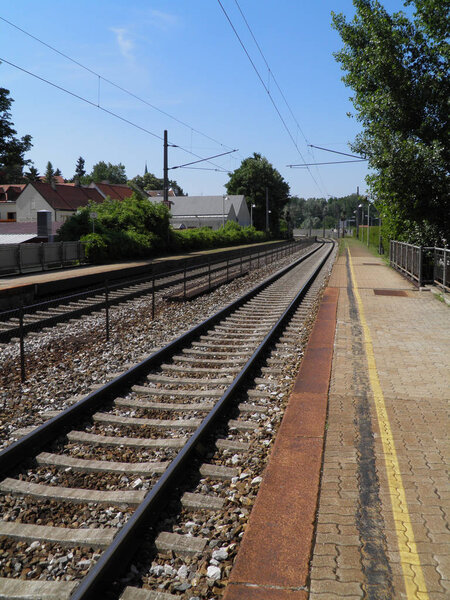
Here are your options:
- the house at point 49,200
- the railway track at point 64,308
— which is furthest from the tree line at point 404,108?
A: the house at point 49,200

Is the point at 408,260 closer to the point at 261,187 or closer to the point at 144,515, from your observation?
the point at 144,515

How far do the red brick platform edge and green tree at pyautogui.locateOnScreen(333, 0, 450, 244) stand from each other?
14707mm

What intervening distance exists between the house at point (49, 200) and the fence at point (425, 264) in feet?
170

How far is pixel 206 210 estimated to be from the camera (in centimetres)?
9606

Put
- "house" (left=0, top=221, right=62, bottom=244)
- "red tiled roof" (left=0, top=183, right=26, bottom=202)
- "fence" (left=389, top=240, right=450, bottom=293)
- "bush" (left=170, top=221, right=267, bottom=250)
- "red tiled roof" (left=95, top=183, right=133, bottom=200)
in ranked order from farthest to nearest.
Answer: "red tiled roof" (left=95, top=183, right=133, bottom=200) < "red tiled roof" (left=0, top=183, right=26, bottom=202) < "bush" (left=170, top=221, right=267, bottom=250) < "house" (left=0, top=221, right=62, bottom=244) < "fence" (left=389, top=240, right=450, bottom=293)

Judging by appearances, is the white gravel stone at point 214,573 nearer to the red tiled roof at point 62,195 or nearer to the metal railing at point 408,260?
the metal railing at point 408,260

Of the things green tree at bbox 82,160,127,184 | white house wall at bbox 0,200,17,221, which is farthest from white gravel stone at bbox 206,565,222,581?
green tree at bbox 82,160,127,184

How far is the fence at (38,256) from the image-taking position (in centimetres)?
1895

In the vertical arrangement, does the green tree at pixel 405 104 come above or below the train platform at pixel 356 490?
above

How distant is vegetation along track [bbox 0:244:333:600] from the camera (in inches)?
127

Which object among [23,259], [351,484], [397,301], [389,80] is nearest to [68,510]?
[351,484]

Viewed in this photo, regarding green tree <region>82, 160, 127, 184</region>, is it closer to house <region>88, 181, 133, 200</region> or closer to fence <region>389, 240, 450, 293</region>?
house <region>88, 181, 133, 200</region>

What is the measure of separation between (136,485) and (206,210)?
9337 cm

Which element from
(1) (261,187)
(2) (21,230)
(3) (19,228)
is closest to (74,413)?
(2) (21,230)
